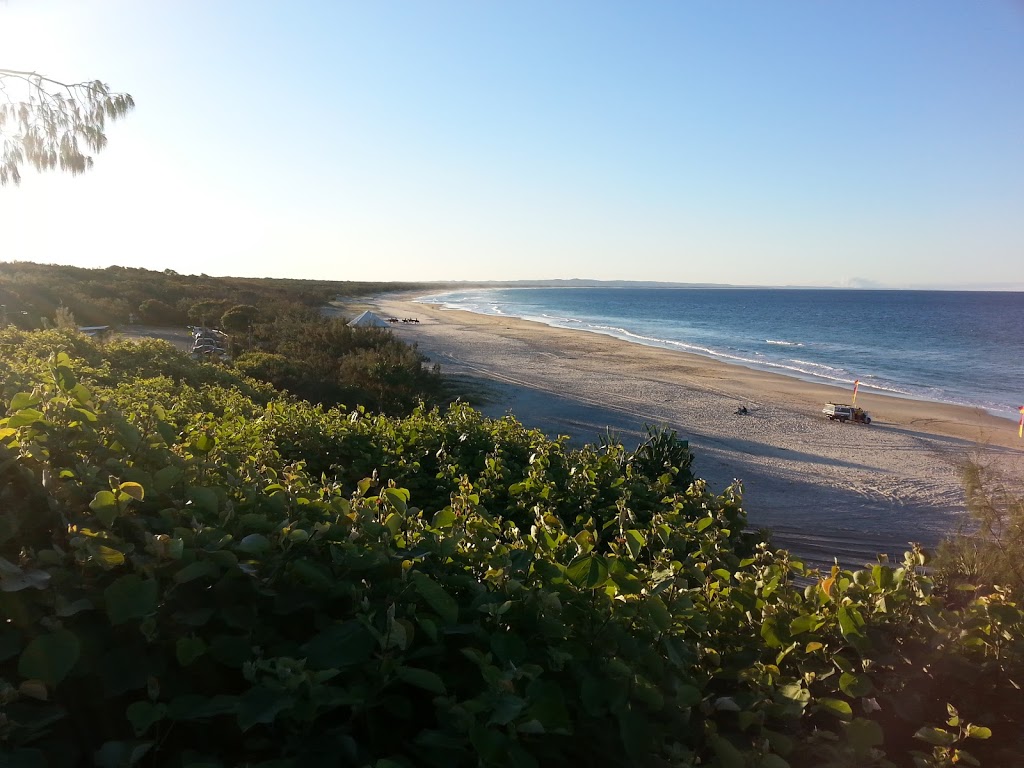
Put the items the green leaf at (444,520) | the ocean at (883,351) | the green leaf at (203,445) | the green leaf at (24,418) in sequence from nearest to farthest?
the green leaf at (24,418)
the green leaf at (444,520)
the green leaf at (203,445)
the ocean at (883,351)

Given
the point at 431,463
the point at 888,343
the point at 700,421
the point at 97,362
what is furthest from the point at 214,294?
the point at 888,343

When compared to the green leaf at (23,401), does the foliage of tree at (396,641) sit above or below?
below

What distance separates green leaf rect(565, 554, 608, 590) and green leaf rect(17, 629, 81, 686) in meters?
Result: 1.02

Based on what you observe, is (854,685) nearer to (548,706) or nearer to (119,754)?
(548,706)

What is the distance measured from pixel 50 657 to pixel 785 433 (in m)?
18.0

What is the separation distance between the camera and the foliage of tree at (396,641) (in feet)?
4.35

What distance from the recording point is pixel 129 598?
52.4 inches

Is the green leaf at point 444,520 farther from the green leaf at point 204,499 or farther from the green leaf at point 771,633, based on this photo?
the green leaf at point 771,633

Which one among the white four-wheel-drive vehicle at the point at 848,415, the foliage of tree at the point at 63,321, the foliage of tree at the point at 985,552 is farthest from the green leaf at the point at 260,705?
the white four-wheel-drive vehicle at the point at 848,415

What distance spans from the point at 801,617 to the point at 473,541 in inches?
36.4

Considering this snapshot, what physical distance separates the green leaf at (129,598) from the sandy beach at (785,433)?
3.26 meters

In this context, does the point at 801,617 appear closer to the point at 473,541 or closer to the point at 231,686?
the point at 473,541

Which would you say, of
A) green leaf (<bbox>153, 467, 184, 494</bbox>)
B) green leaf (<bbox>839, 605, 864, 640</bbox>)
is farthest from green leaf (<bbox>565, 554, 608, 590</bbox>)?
green leaf (<bbox>153, 467, 184, 494</bbox>)

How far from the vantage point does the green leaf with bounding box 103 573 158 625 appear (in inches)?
51.2
